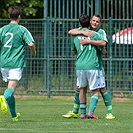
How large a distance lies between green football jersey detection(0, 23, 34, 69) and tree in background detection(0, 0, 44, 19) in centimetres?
1676

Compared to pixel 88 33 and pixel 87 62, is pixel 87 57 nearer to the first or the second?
pixel 87 62

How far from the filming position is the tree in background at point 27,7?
29.6m

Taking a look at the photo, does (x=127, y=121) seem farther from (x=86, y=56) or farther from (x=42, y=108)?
(x=42, y=108)

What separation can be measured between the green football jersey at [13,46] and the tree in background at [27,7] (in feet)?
55.0

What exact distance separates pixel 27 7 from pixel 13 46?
703 inches

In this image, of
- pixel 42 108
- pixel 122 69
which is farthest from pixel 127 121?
pixel 122 69

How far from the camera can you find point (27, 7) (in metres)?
30.1

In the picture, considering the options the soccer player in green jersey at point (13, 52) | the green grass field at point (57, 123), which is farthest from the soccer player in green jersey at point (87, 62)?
the soccer player in green jersey at point (13, 52)

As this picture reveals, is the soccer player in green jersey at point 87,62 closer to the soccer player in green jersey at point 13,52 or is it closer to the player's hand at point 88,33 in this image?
the player's hand at point 88,33

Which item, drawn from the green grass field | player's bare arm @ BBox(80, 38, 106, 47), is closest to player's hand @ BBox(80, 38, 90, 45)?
player's bare arm @ BBox(80, 38, 106, 47)

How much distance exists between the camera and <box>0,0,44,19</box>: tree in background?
2964 cm

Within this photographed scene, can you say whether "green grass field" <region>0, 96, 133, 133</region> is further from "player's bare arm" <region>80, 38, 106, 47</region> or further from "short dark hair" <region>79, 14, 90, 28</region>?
"short dark hair" <region>79, 14, 90, 28</region>

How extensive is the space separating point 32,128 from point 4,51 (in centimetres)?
193

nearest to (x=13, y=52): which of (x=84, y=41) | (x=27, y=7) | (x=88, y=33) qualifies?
(x=84, y=41)
